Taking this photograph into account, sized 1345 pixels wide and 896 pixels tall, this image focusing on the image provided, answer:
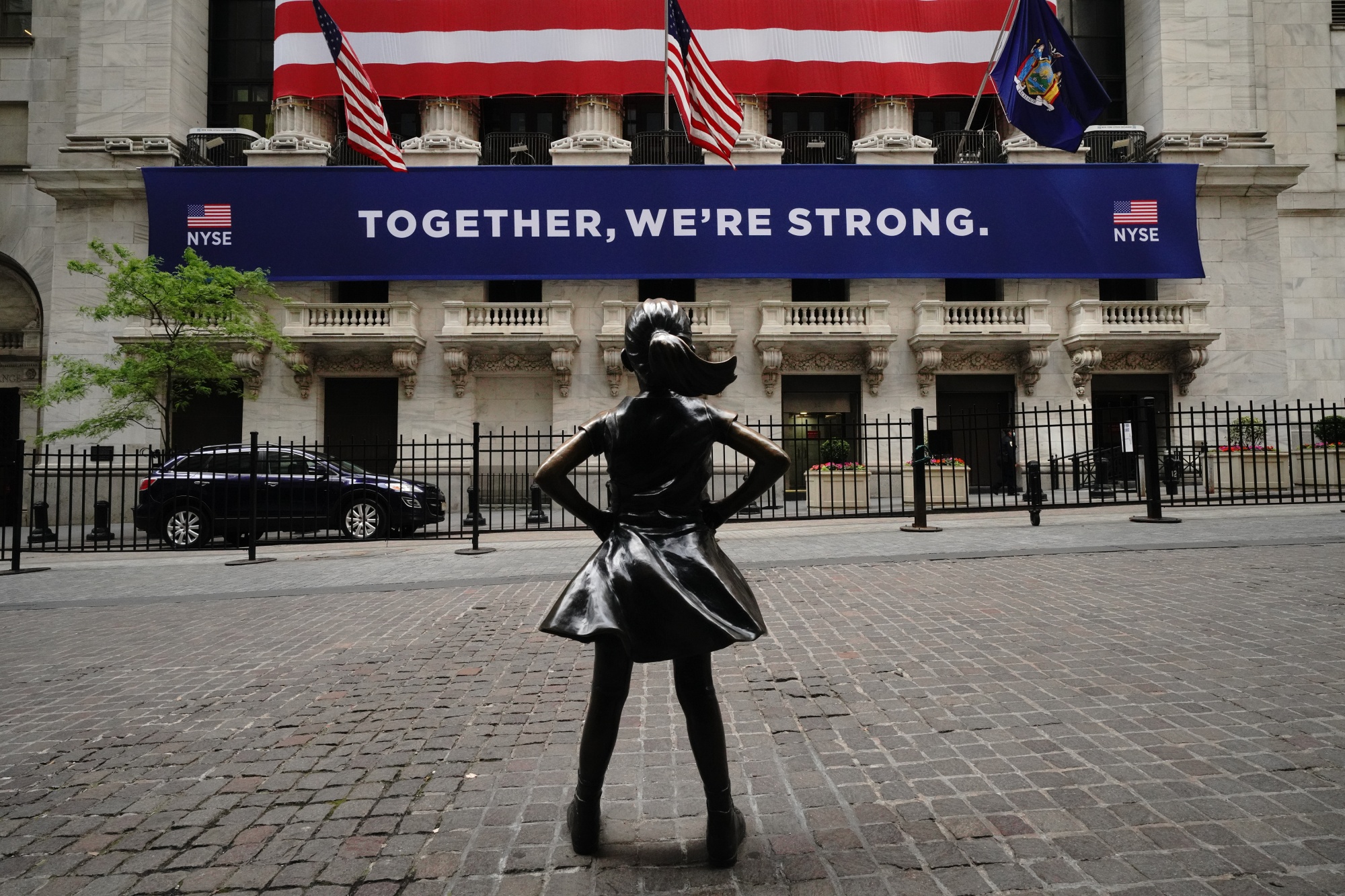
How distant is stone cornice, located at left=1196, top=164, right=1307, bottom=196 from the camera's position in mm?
21031

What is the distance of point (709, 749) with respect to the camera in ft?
7.07

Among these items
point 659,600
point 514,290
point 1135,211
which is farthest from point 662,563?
point 1135,211

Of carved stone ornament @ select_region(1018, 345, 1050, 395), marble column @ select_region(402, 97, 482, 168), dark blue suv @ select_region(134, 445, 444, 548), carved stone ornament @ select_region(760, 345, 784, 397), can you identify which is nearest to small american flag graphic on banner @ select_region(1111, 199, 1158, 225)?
carved stone ornament @ select_region(1018, 345, 1050, 395)

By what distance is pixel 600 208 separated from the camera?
2080cm

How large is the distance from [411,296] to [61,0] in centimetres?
1639

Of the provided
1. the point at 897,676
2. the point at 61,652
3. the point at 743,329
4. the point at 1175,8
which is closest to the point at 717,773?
the point at 897,676

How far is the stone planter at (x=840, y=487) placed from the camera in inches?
571

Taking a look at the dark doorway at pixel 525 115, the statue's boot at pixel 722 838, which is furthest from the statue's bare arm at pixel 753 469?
the dark doorway at pixel 525 115

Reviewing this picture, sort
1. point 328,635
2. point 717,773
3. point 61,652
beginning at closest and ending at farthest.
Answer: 1. point 717,773
2. point 61,652
3. point 328,635

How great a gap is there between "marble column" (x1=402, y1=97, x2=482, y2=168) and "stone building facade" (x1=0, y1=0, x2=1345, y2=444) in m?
0.07

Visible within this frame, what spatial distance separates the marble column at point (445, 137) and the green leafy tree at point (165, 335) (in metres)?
6.14

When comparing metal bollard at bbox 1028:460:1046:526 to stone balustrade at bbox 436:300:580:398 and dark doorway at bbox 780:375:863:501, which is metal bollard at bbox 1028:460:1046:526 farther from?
stone balustrade at bbox 436:300:580:398

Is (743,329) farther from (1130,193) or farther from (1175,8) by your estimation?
(1175,8)

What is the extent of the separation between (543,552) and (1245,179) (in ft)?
81.6
